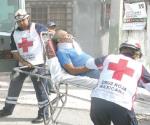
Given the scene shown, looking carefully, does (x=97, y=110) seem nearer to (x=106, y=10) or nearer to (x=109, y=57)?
(x=109, y=57)

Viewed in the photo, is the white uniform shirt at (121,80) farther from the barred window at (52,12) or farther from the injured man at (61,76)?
the barred window at (52,12)

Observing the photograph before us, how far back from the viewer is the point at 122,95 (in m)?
5.31

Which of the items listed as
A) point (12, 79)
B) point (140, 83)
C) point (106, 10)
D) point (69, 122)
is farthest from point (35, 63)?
point (106, 10)

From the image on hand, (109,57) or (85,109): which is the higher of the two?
(109,57)

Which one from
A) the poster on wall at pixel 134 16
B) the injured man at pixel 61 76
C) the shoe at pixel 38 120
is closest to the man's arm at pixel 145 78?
the injured man at pixel 61 76

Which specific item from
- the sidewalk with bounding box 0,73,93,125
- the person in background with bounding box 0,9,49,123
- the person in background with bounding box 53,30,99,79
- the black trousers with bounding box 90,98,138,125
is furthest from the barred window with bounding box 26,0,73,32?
the black trousers with bounding box 90,98,138,125

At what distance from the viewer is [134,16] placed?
11.6 metres

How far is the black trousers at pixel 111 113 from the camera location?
5.32 meters

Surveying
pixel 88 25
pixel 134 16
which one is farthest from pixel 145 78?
pixel 88 25

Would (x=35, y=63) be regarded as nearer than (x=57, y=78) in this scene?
No

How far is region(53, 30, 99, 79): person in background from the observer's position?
6.30 metres

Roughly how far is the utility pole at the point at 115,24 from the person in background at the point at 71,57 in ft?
13.4

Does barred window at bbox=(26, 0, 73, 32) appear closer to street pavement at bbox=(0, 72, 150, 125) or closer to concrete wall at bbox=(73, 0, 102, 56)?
concrete wall at bbox=(73, 0, 102, 56)

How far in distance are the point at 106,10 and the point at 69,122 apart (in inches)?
464
